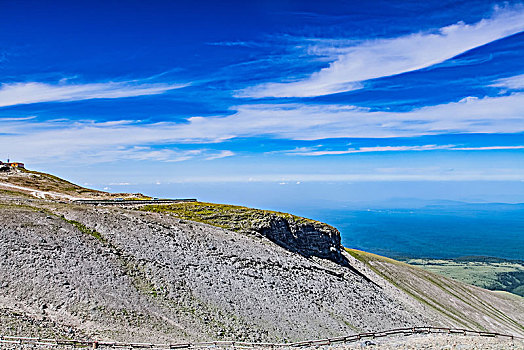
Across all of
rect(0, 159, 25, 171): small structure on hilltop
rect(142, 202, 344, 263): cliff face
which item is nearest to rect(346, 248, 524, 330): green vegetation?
rect(142, 202, 344, 263): cliff face

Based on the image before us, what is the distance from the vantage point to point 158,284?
1715 inches

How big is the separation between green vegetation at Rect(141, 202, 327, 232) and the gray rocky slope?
3.43 meters

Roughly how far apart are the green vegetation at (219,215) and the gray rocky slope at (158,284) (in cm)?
343

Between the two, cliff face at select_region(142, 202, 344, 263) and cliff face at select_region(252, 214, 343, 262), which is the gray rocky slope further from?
cliff face at select_region(252, 214, 343, 262)

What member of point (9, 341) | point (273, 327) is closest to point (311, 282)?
point (273, 327)

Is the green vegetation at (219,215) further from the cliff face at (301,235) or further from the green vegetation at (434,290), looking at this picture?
the green vegetation at (434,290)

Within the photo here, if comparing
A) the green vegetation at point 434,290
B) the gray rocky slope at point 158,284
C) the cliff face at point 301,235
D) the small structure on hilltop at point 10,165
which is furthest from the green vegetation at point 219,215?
the small structure on hilltop at point 10,165

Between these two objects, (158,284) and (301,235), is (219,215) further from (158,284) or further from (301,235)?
(158,284)

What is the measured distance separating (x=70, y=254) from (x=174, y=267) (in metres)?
12.0

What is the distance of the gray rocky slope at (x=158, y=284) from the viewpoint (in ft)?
118

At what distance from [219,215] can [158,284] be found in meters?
26.0

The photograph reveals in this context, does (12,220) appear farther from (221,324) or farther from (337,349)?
(337,349)

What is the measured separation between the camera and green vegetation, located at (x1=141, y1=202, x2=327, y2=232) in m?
66.2

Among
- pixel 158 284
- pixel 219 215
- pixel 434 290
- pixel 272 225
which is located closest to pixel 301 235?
pixel 272 225
